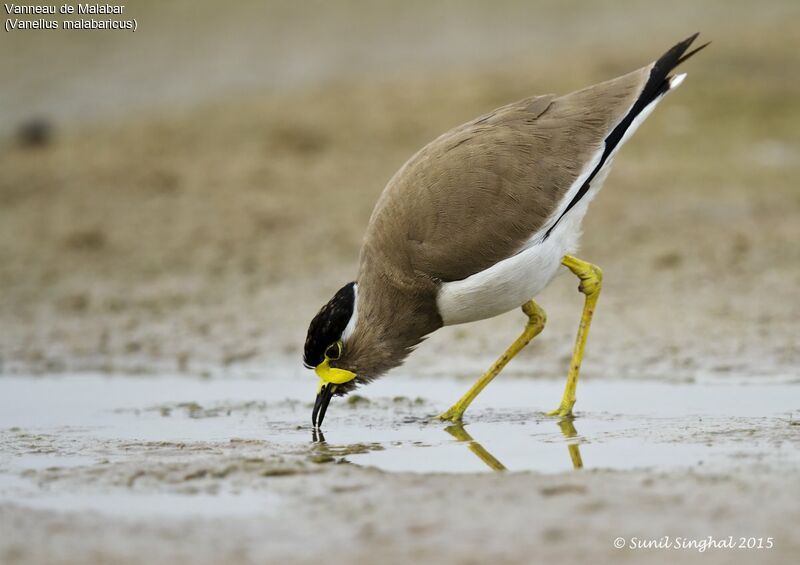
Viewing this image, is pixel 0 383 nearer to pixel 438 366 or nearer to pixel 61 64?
pixel 438 366

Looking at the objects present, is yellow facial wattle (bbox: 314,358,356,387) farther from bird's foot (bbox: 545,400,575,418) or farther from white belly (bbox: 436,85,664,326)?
bird's foot (bbox: 545,400,575,418)

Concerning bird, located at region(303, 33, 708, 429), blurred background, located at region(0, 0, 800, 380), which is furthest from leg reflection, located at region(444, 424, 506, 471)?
blurred background, located at region(0, 0, 800, 380)

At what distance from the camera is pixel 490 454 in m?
5.71

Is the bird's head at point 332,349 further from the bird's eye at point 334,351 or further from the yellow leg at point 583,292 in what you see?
the yellow leg at point 583,292

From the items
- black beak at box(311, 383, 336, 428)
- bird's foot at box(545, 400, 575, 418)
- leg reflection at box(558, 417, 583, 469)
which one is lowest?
leg reflection at box(558, 417, 583, 469)

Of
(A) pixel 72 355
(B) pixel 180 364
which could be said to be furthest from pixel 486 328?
(A) pixel 72 355

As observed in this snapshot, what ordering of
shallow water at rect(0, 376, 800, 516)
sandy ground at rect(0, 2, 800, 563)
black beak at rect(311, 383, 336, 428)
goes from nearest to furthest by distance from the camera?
sandy ground at rect(0, 2, 800, 563) → shallow water at rect(0, 376, 800, 516) → black beak at rect(311, 383, 336, 428)

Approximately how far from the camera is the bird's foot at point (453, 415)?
6672 millimetres

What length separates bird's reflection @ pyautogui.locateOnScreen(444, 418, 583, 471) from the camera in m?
5.43

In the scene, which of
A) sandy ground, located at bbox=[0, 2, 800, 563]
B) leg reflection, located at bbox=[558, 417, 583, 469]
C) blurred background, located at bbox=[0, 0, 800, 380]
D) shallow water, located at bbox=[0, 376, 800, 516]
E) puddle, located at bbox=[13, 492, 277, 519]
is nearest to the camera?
sandy ground, located at bbox=[0, 2, 800, 563]

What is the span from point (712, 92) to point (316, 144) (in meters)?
4.75

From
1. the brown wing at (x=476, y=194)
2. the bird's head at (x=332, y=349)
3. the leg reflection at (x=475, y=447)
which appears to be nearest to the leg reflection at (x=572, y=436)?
the leg reflection at (x=475, y=447)

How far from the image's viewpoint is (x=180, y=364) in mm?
8609

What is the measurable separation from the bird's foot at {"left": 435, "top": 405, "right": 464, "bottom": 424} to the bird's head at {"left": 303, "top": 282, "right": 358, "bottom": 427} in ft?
1.66
